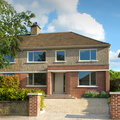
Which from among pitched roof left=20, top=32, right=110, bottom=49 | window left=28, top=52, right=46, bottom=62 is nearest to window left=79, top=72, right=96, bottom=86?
pitched roof left=20, top=32, right=110, bottom=49

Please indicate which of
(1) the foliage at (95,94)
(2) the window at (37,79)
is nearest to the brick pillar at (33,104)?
(1) the foliage at (95,94)

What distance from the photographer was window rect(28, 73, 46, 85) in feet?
78.6

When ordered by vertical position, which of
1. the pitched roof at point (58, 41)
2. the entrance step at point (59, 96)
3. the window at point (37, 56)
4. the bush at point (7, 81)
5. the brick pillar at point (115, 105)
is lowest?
the entrance step at point (59, 96)

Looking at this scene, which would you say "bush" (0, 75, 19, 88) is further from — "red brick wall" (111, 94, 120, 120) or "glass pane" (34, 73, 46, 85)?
"red brick wall" (111, 94, 120, 120)

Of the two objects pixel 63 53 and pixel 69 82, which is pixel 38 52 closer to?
pixel 63 53

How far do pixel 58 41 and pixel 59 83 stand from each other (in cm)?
542

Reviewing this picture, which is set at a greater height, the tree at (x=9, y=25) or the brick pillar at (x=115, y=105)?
the tree at (x=9, y=25)

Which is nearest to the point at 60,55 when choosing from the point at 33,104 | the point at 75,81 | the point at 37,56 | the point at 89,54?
the point at 37,56

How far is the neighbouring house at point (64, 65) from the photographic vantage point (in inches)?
883

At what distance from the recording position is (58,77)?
78.5ft

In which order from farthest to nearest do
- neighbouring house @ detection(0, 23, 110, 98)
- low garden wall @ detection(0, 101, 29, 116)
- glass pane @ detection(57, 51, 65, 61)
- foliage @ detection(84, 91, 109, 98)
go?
glass pane @ detection(57, 51, 65, 61)
neighbouring house @ detection(0, 23, 110, 98)
foliage @ detection(84, 91, 109, 98)
low garden wall @ detection(0, 101, 29, 116)

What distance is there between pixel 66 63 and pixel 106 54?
16.1ft

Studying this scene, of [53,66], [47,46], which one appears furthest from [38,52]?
[53,66]

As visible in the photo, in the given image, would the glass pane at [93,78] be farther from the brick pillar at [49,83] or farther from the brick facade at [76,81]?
the brick pillar at [49,83]
